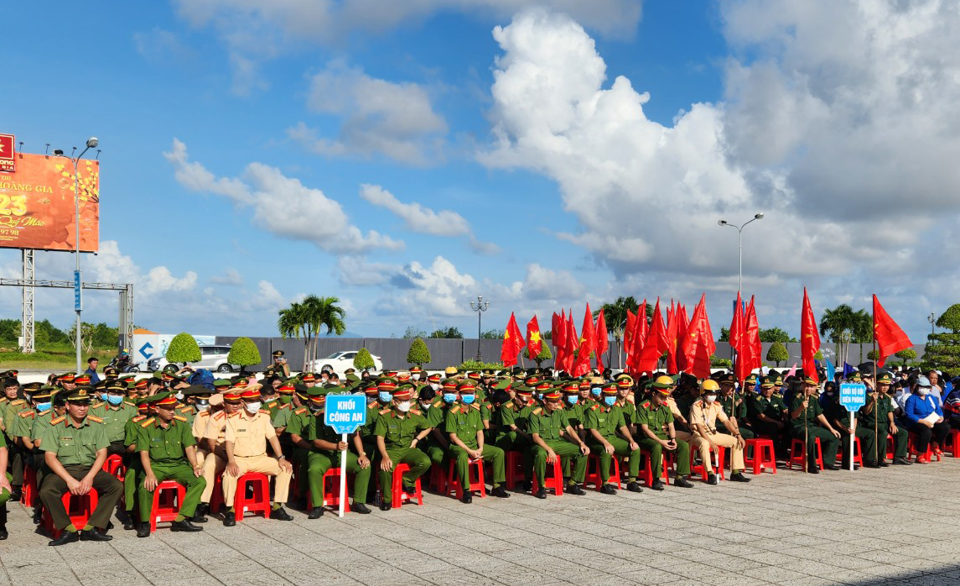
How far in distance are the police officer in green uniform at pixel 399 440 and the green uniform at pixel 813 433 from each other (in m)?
7.15

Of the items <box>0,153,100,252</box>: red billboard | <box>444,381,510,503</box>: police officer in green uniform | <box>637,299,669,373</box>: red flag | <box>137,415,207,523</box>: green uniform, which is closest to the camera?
<box>137,415,207,523</box>: green uniform

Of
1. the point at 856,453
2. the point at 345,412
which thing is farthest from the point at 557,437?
the point at 856,453

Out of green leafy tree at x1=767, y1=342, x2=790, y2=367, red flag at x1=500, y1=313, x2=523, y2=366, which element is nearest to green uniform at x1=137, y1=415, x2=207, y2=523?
red flag at x1=500, y1=313, x2=523, y2=366

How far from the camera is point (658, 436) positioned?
41.4 ft

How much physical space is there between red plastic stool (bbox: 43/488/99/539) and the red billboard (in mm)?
43013

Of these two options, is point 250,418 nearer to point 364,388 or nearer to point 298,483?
point 298,483

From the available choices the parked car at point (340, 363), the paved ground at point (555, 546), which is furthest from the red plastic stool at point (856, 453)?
the parked car at point (340, 363)

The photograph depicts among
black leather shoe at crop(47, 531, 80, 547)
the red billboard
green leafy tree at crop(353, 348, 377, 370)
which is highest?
the red billboard

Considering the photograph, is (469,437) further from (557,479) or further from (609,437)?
(609,437)

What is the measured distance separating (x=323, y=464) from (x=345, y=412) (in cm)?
73

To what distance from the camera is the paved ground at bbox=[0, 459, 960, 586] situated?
7.23 metres

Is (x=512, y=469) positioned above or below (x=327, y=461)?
below

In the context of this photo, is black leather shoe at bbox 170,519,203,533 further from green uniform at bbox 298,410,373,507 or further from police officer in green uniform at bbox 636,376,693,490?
police officer in green uniform at bbox 636,376,693,490

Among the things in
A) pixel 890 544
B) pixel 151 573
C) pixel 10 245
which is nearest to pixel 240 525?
pixel 151 573
